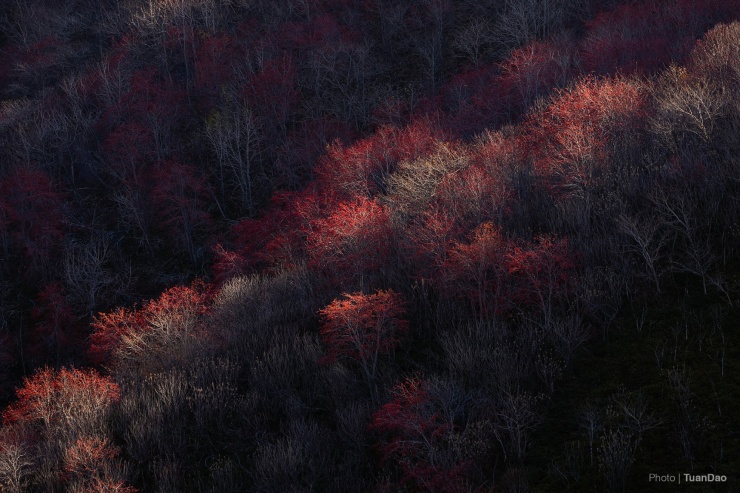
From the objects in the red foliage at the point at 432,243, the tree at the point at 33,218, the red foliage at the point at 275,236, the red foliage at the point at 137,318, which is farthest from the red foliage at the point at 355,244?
the tree at the point at 33,218

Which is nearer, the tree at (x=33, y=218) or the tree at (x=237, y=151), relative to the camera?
the tree at (x=33, y=218)

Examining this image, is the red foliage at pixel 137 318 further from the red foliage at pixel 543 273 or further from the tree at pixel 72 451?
the red foliage at pixel 543 273

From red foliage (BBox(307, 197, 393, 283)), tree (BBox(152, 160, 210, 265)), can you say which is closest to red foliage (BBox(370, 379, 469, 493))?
red foliage (BBox(307, 197, 393, 283))

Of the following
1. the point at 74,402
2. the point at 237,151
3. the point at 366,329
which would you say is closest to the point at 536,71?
the point at 237,151

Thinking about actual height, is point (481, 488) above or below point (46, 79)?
below

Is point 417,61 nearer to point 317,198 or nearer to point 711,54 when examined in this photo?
point 317,198

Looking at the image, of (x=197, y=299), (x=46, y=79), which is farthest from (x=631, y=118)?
(x=46, y=79)

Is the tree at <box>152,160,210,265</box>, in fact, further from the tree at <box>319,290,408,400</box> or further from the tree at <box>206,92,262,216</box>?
the tree at <box>319,290,408,400</box>
